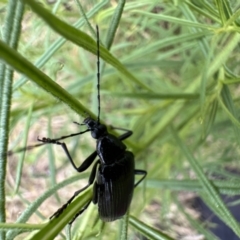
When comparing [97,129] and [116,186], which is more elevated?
[97,129]

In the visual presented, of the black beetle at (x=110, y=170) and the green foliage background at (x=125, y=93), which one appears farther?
the black beetle at (x=110, y=170)

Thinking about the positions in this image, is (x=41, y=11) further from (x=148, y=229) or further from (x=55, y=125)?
(x=55, y=125)

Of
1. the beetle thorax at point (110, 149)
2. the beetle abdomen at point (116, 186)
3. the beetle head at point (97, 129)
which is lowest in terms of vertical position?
the beetle abdomen at point (116, 186)

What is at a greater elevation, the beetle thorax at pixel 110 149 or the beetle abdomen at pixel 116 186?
the beetle thorax at pixel 110 149

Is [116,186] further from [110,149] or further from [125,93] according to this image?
[125,93]

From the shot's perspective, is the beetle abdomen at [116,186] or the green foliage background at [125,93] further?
the beetle abdomen at [116,186]

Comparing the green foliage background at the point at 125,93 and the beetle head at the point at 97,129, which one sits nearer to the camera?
the green foliage background at the point at 125,93

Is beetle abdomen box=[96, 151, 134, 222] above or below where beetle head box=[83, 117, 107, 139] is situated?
below

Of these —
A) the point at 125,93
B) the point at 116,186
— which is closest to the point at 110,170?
the point at 116,186

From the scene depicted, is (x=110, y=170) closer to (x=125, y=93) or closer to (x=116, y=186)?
(x=116, y=186)

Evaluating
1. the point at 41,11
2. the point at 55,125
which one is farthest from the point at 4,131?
the point at 55,125

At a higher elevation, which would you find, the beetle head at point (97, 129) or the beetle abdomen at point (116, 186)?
the beetle head at point (97, 129)
